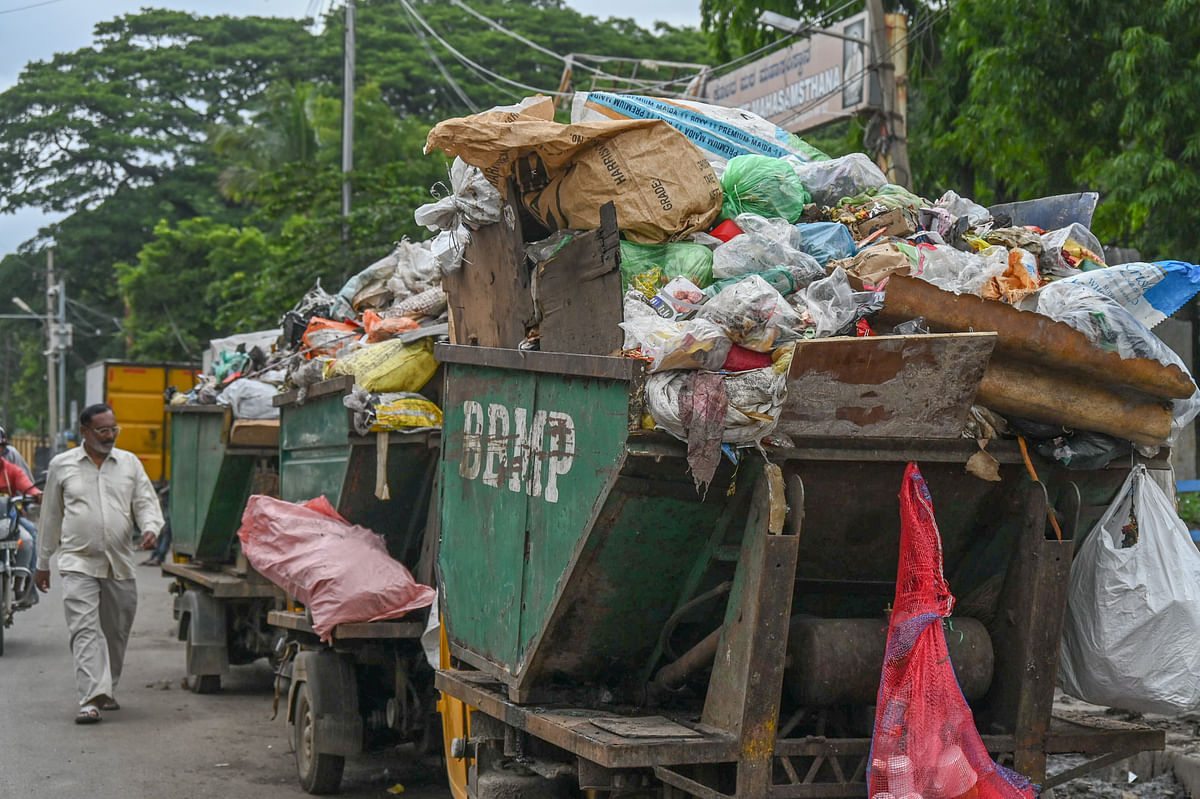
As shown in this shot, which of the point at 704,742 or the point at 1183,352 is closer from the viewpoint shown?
the point at 704,742

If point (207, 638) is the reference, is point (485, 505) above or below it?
above

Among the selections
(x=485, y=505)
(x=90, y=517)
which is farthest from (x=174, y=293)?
(x=485, y=505)

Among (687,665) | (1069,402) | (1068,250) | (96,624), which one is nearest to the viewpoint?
(1069,402)

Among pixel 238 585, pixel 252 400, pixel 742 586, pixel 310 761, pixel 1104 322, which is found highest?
pixel 1104 322

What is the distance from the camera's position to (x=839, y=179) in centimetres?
486

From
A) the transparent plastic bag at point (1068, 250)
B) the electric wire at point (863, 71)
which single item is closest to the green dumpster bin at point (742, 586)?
the transparent plastic bag at point (1068, 250)

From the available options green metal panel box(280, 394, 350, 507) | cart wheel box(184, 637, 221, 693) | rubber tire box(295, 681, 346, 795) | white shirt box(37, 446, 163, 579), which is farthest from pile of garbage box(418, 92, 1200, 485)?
cart wheel box(184, 637, 221, 693)

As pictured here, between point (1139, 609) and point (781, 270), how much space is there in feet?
4.80

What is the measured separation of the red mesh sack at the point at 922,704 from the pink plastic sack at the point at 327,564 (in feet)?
9.09

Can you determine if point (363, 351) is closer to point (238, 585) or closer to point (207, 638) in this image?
point (238, 585)

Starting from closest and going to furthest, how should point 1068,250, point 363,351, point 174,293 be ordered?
point 1068,250 → point 363,351 → point 174,293

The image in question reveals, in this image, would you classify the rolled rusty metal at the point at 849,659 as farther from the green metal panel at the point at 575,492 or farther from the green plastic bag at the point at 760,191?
the green plastic bag at the point at 760,191

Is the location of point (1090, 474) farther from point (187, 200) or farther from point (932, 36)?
point (187, 200)

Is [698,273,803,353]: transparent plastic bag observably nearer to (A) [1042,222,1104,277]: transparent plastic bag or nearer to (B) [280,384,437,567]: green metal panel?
(A) [1042,222,1104,277]: transparent plastic bag
